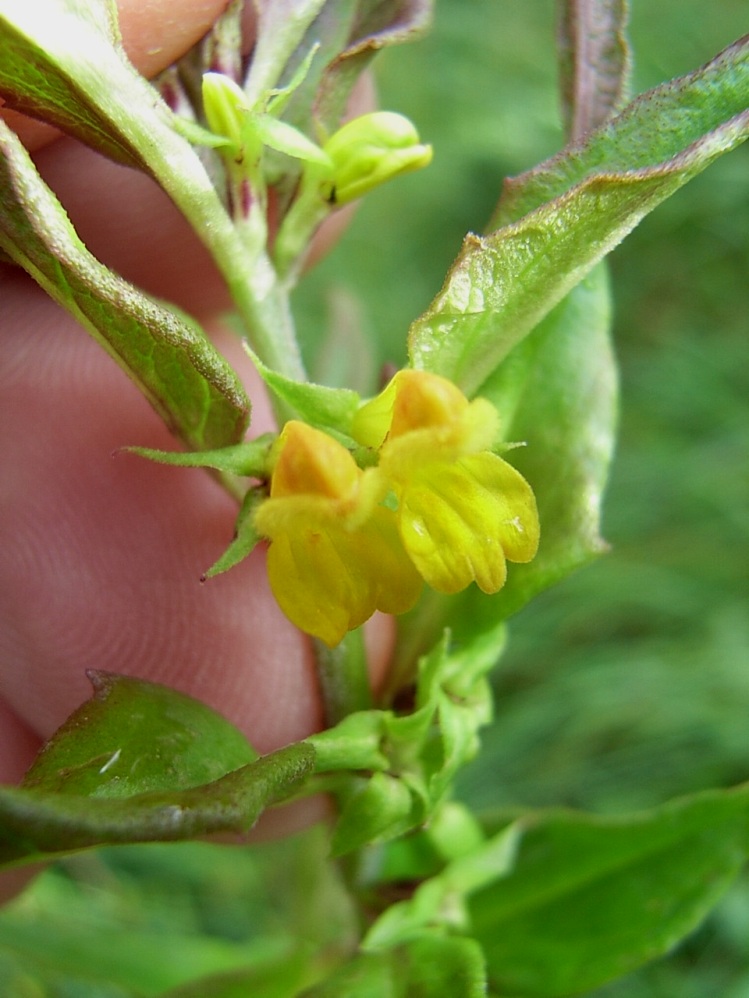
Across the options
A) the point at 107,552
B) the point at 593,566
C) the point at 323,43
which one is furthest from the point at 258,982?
the point at 593,566

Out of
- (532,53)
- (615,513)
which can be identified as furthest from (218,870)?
(532,53)

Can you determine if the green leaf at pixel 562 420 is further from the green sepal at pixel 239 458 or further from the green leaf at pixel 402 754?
the green sepal at pixel 239 458

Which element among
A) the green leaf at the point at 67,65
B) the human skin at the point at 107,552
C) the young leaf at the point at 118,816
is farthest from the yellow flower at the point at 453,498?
the human skin at the point at 107,552

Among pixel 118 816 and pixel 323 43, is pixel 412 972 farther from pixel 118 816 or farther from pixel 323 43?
pixel 323 43

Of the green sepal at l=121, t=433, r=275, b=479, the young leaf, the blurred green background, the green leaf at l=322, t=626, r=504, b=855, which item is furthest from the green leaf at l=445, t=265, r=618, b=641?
the blurred green background

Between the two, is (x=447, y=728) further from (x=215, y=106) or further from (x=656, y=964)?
(x=656, y=964)

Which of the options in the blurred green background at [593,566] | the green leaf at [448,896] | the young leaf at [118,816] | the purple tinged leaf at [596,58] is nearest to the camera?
the young leaf at [118,816]
